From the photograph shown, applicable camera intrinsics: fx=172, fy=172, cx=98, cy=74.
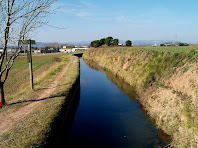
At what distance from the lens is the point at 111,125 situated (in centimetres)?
1200

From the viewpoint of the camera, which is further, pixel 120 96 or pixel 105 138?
pixel 120 96

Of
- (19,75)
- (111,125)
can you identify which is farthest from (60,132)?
(19,75)

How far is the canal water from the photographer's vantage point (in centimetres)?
979

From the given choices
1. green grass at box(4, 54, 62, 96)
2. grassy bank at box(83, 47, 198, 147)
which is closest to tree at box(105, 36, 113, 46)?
green grass at box(4, 54, 62, 96)

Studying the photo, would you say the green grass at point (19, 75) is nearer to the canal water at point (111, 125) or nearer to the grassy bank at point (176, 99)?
the canal water at point (111, 125)

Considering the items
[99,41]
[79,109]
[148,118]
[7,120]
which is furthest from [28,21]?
[99,41]

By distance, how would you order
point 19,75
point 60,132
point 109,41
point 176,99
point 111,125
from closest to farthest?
point 60,132 → point 176,99 → point 111,125 → point 19,75 → point 109,41

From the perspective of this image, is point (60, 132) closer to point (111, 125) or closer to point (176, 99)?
point (111, 125)

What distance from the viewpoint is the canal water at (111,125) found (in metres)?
9.79

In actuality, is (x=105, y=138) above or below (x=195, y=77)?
below

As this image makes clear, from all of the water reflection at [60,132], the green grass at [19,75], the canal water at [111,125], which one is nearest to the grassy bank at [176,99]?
the canal water at [111,125]

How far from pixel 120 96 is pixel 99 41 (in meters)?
75.0

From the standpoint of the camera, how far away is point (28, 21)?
1069 cm

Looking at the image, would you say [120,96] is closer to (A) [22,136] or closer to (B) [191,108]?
(B) [191,108]
